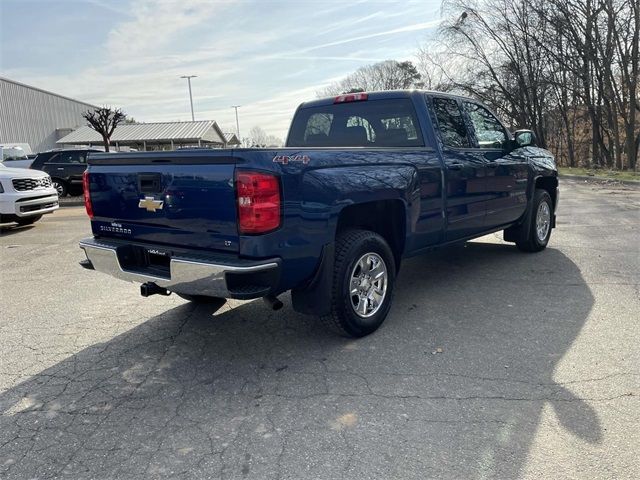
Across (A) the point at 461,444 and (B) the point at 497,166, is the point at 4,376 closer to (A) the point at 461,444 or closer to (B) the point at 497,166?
(A) the point at 461,444

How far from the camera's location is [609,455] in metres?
2.48

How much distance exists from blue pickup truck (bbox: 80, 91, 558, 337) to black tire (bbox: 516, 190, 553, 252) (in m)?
1.45

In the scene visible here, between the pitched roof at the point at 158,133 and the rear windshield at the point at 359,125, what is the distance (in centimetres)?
3972

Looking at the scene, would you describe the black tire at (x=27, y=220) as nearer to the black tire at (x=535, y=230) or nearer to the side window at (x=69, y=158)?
the side window at (x=69, y=158)

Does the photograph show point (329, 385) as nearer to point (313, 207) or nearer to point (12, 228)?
point (313, 207)

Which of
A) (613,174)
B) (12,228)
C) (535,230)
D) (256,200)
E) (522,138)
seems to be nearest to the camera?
(256,200)

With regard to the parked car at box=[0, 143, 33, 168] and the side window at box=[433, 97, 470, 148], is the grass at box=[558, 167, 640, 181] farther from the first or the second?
the parked car at box=[0, 143, 33, 168]

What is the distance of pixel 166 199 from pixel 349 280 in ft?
4.76

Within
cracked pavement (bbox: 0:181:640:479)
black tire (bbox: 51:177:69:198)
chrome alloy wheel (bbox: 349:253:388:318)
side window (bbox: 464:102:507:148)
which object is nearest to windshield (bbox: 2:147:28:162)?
black tire (bbox: 51:177:69:198)

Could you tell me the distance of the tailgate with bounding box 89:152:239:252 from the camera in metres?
3.18

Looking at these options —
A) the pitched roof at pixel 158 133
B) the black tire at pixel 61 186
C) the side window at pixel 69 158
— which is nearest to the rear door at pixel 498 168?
the side window at pixel 69 158

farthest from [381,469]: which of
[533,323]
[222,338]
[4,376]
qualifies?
[4,376]

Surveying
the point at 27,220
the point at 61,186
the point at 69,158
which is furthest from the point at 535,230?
the point at 61,186

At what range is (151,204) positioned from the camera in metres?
3.55
